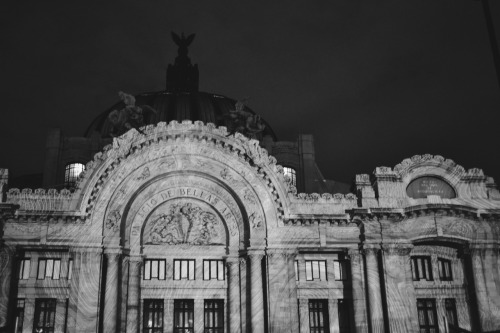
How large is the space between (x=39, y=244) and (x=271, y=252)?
1608 centimetres

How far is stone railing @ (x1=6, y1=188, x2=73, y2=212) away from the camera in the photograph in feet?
124

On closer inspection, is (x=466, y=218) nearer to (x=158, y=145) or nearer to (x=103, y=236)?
→ (x=158, y=145)

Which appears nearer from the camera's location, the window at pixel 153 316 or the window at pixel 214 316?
the window at pixel 153 316

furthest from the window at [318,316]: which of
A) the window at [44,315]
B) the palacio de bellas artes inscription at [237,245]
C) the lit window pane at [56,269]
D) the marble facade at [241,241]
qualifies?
the lit window pane at [56,269]

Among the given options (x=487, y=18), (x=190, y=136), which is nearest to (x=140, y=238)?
(x=190, y=136)

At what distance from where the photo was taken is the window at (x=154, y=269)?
39.7 metres

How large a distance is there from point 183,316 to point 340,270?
12081 mm

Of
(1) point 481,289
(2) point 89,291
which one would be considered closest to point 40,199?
(2) point 89,291

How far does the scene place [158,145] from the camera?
4009cm

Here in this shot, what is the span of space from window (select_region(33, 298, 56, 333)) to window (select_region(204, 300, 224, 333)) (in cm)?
1063

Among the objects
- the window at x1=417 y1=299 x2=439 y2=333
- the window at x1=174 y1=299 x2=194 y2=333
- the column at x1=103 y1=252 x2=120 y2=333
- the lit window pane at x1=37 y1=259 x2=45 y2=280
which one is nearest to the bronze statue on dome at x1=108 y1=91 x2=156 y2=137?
the column at x1=103 y1=252 x2=120 y2=333

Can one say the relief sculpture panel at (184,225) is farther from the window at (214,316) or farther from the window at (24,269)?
the window at (24,269)

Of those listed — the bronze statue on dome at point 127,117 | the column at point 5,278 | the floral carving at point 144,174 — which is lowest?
the column at point 5,278

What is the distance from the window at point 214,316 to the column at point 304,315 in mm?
5734
